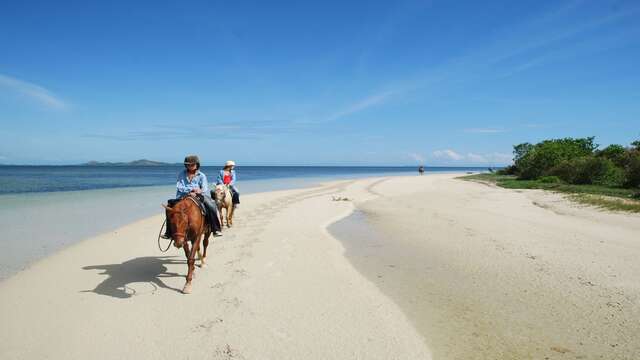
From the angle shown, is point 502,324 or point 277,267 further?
point 277,267

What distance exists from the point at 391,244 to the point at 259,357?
277 inches

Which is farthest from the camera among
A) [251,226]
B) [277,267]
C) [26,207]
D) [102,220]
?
[26,207]

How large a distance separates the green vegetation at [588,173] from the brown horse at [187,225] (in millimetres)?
16790

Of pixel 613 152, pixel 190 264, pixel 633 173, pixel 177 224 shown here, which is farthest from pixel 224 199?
pixel 613 152

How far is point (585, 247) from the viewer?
32.1 feet

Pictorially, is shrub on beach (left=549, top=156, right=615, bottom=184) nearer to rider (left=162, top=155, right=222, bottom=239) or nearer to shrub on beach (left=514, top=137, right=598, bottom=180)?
shrub on beach (left=514, top=137, right=598, bottom=180)

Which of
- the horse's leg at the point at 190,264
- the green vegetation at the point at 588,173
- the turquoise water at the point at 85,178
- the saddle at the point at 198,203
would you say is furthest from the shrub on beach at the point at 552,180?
the turquoise water at the point at 85,178

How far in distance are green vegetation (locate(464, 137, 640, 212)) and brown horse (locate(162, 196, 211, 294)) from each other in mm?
16790

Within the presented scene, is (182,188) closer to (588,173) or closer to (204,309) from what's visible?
(204,309)

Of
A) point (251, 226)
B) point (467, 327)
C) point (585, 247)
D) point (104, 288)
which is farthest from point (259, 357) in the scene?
point (251, 226)

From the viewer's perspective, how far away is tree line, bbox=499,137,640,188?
27817 mm

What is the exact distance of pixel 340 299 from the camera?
6.62 m

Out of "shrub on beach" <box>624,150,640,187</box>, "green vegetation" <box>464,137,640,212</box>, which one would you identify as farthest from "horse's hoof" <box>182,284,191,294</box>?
"shrub on beach" <box>624,150,640,187</box>

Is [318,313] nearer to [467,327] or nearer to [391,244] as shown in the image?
[467,327]
